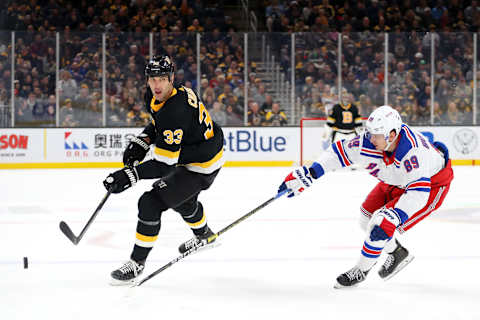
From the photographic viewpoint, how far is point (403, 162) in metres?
3.04

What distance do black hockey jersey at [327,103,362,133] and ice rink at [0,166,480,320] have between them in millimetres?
3233

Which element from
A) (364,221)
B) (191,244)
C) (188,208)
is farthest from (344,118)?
(364,221)

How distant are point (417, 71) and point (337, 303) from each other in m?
8.48

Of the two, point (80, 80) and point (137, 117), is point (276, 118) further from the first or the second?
point (80, 80)

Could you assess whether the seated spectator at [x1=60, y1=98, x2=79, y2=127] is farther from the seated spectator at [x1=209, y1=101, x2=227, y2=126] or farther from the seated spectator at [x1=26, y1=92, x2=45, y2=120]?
the seated spectator at [x1=209, y1=101, x2=227, y2=126]

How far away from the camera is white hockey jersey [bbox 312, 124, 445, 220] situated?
3037 mm

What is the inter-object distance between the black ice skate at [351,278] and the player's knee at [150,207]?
0.91 metres

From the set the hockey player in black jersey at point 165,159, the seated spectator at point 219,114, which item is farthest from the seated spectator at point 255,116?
the hockey player in black jersey at point 165,159

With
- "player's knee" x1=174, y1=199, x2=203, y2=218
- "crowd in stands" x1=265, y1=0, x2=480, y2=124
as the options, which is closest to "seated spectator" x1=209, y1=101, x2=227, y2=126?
"crowd in stands" x1=265, y1=0, x2=480, y2=124

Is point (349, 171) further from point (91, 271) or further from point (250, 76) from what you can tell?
point (91, 271)

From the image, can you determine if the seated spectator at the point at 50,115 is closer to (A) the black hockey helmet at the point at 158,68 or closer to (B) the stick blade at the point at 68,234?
(B) the stick blade at the point at 68,234

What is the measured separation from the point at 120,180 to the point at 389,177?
124 cm

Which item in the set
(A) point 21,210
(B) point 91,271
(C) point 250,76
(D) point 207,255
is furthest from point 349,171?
(B) point 91,271

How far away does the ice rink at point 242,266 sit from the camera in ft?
9.42
